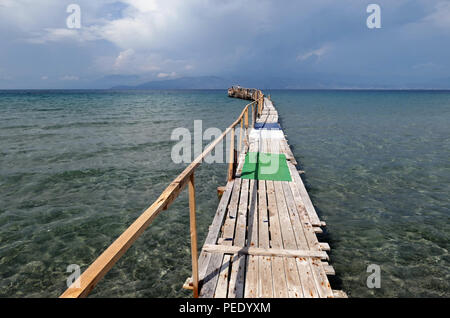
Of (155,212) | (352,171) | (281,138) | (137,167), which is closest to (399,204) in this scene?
(352,171)

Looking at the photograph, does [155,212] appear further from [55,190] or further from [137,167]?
[137,167]

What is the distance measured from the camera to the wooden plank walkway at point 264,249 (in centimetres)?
348

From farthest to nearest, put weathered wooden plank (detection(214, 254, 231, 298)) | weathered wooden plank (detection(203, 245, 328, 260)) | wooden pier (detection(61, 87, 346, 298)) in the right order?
weathered wooden plank (detection(203, 245, 328, 260)) → weathered wooden plank (detection(214, 254, 231, 298)) → wooden pier (detection(61, 87, 346, 298))

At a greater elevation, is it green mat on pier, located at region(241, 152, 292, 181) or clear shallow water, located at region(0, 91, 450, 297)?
green mat on pier, located at region(241, 152, 292, 181)

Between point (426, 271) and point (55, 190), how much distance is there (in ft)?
34.5

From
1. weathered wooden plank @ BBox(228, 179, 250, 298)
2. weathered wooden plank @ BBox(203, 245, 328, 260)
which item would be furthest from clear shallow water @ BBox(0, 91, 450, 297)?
weathered wooden plank @ BBox(228, 179, 250, 298)

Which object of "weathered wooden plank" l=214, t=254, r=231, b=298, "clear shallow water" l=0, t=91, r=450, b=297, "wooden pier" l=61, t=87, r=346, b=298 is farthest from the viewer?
"clear shallow water" l=0, t=91, r=450, b=297

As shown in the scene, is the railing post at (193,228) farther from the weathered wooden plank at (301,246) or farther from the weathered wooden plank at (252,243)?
the weathered wooden plank at (301,246)

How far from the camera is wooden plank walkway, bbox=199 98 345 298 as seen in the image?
11.4 feet

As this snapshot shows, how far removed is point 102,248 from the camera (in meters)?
5.70

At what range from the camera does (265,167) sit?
28.9 feet

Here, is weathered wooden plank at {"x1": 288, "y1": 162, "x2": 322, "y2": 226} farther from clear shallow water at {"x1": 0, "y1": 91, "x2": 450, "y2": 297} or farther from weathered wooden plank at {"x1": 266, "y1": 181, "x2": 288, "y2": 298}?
clear shallow water at {"x1": 0, "y1": 91, "x2": 450, "y2": 297}

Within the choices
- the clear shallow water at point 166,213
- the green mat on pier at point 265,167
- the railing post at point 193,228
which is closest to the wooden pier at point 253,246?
the railing post at point 193,228

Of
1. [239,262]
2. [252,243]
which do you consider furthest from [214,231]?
[239,262]
